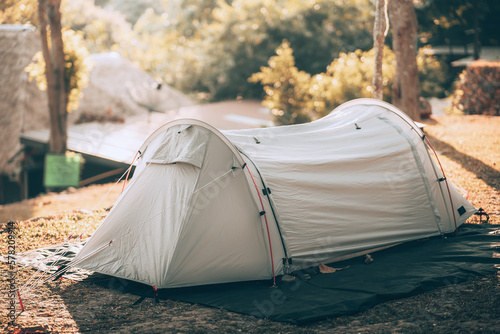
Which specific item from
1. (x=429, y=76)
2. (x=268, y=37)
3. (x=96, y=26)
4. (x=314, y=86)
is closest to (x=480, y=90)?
(x=429, y=76)

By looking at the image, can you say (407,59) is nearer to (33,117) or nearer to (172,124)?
(172,124)

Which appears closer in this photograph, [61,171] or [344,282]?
[344,282]

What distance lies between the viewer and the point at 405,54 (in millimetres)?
9930

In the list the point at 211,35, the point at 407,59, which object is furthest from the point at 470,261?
the point at 211,35

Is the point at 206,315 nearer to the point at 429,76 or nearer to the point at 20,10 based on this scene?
the point at 20,10

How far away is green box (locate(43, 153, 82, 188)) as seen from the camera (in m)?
10.7

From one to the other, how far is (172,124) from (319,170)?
1499 millimetres

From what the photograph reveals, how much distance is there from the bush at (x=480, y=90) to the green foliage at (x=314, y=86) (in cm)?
177

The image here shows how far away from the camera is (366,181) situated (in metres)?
5.13

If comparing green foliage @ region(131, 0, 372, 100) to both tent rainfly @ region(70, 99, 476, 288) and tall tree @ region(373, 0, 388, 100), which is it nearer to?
tall tree @ region(373, 0, 388, 100)

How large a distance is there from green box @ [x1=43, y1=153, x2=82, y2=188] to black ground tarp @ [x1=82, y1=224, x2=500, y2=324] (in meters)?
6.43

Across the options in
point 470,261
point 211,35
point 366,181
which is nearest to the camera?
point 470,261

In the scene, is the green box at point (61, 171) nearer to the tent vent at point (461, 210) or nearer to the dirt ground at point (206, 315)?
the dirt ground at point (206, 315)

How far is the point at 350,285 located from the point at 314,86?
7.61m
